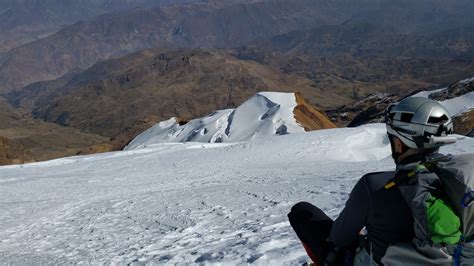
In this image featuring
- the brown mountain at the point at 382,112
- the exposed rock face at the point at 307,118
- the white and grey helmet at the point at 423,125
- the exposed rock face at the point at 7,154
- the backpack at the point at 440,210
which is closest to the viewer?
the backpack at the point at 440,210

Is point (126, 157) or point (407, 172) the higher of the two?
point (407, 172)

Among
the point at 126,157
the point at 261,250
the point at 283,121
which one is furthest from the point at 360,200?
the point at 283,121

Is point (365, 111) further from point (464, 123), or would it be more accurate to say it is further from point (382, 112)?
point (464, 123)

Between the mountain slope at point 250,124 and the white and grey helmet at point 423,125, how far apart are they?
37.2 meters

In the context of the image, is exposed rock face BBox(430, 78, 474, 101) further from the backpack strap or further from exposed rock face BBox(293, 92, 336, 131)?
the backpack strap

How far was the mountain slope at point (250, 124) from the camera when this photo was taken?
144ft

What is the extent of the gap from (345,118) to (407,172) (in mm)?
94824

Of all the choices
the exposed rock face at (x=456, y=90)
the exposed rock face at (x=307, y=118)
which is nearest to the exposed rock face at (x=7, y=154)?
the exposed rock face at (x=307, y=118)

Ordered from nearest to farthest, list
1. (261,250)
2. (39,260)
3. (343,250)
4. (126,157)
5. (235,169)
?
(343,250), (261,250), (39,260), (235,169), (126,157)

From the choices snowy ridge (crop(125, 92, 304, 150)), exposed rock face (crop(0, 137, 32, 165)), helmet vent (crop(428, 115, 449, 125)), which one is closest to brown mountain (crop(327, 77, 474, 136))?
snowy ridge (crop(125, 92, 304, 150))

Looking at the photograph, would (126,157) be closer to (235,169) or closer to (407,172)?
(235,169)

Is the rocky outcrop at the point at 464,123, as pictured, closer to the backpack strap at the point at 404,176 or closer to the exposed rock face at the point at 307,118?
the exposed rock face at the point at 307,118

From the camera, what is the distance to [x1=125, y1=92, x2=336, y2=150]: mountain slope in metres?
43.8

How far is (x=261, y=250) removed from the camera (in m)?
7.95
